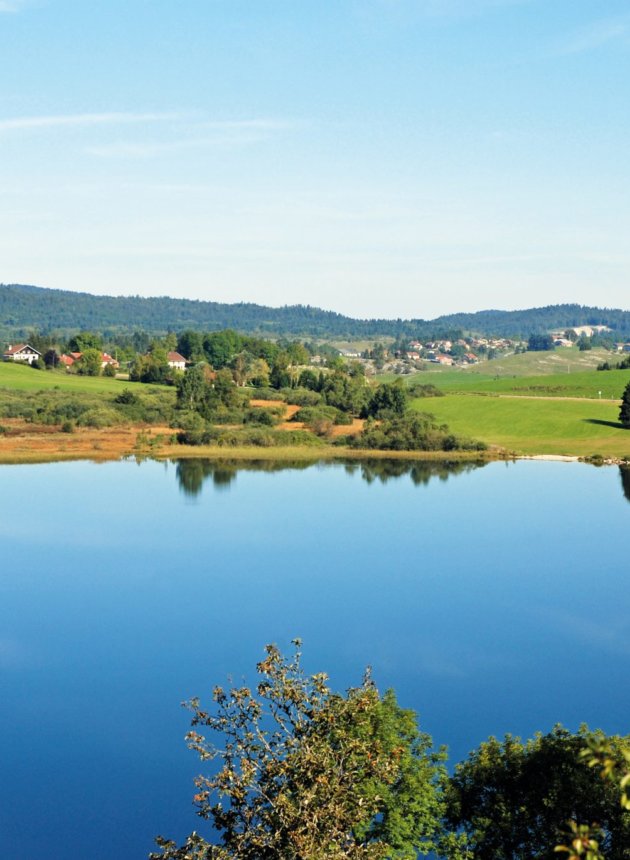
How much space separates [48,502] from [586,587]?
36.5 meters

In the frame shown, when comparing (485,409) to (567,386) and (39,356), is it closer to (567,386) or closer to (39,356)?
(567,386)

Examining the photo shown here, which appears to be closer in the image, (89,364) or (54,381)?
(54,381)

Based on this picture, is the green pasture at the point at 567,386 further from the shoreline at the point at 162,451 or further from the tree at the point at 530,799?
the tree at the point at 530,799

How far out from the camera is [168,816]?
28688mm

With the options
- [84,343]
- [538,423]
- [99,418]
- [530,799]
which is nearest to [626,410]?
[538,423]

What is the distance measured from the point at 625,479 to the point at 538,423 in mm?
27652

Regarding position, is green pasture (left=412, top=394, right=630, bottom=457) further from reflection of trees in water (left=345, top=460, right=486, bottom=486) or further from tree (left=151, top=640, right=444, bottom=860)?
tree (left=151, top=640, right=444, bottom=860)

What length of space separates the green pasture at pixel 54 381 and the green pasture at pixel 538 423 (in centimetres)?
3792

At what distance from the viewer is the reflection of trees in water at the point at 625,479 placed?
255 feet

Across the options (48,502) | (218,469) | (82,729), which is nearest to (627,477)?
(218,469)

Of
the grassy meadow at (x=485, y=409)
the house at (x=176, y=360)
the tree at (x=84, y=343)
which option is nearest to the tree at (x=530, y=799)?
the grassy meadow at (x=485, y=409)

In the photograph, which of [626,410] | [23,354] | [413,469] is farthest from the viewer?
[23,354]

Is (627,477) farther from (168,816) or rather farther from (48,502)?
(168,816)

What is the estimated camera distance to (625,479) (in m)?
84.1
